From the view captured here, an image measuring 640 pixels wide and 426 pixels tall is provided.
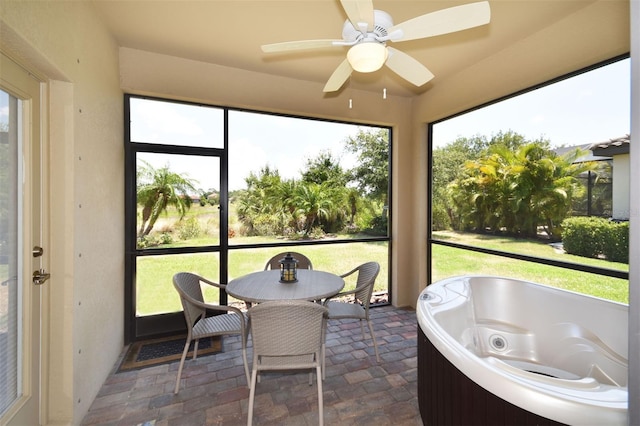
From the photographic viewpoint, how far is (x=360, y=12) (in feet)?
4.86

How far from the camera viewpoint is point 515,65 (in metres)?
2.79

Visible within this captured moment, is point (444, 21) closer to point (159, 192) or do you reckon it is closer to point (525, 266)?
point (525, 266)

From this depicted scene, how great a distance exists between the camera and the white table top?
2189 mm

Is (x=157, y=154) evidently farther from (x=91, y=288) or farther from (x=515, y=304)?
(x=515, y=304)

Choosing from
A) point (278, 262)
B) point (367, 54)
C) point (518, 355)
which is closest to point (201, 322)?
point (278, 262)

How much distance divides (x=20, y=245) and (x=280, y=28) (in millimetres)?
2316

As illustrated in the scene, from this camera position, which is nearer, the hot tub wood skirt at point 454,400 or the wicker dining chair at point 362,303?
the hot tub wood skirt at point 454,400

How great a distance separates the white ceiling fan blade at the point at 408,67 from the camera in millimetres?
1919

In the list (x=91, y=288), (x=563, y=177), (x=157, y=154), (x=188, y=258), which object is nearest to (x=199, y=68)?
(x=157, y=154)

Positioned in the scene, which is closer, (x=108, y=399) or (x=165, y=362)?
(x=108, y=399)

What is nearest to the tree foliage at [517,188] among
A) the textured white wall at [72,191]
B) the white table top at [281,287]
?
the white table top at [281,287]

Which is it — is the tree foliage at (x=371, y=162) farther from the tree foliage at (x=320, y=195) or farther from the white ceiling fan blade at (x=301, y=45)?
the white ceiling fan blade at (x=301, y=45)

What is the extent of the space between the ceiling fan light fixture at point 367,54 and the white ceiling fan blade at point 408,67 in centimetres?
27

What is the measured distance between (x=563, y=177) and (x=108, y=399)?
4.05m
